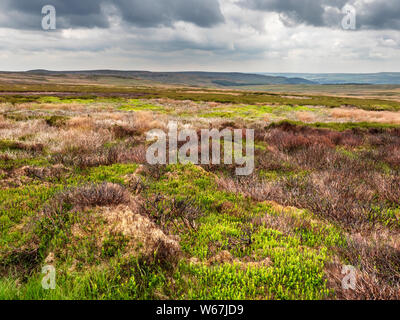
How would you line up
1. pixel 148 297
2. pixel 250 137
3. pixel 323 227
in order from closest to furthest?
pixel 148 297 → pixel 323 227 → pixel 250 137

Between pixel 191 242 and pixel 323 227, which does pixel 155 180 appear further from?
pixel 323 227

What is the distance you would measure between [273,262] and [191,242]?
1120 millimetres

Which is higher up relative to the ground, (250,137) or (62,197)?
(250,137)

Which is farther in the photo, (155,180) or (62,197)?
(155,180)

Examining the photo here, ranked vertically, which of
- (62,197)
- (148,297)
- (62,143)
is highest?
(62,143)

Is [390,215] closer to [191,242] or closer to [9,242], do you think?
[191,242]

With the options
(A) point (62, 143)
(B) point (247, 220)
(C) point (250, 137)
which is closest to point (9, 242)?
A: (B) point (247, 220)

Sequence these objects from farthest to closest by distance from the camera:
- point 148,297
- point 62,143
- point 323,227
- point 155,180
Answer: point 62,143, point 155,180, point 323,227, point 148,297

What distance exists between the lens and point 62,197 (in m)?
4.36

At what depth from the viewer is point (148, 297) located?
2553mm

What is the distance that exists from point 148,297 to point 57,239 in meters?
1.66
